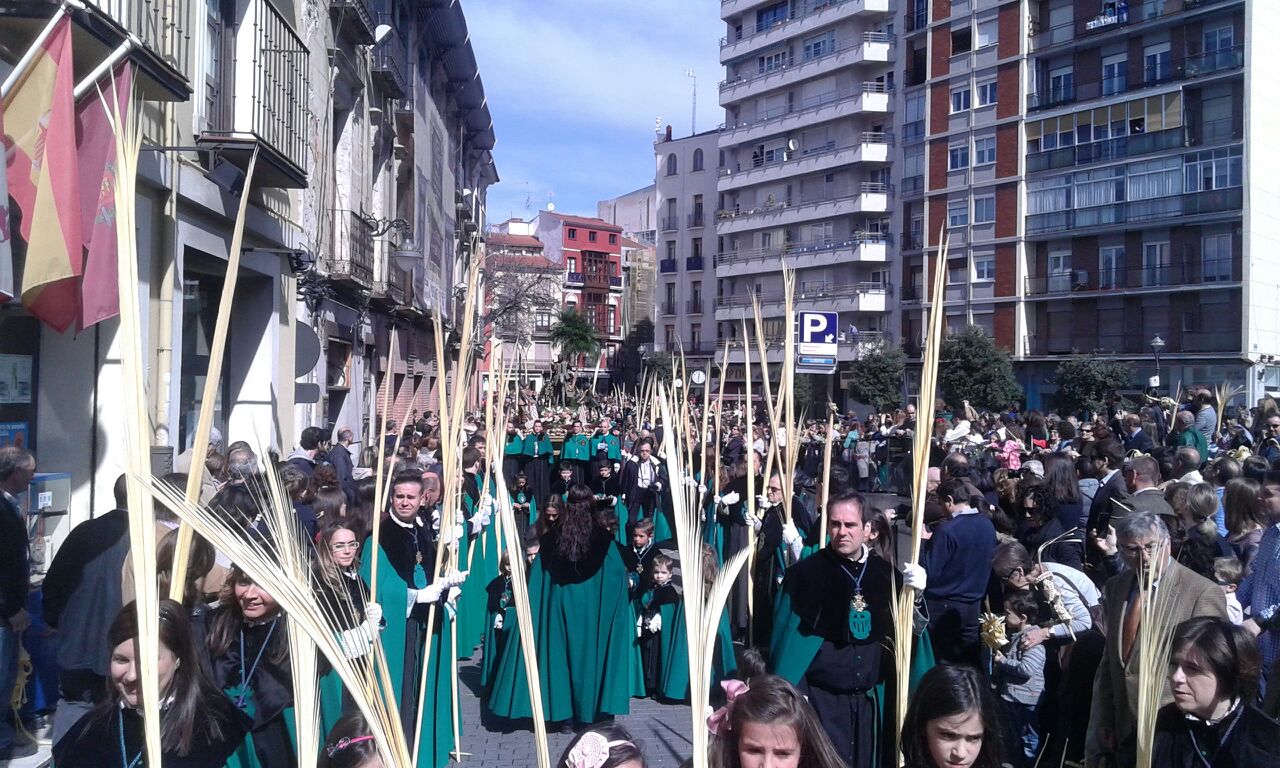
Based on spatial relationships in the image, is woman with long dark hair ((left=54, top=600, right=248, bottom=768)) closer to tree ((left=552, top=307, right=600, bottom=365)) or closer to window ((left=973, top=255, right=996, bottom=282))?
window ((left=973, top=255, right=996, bottom=282))

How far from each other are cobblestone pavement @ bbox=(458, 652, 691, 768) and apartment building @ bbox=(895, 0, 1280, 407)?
104ft

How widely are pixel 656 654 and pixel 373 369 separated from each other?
1391 cm

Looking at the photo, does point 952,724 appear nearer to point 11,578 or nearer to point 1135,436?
point 11,578

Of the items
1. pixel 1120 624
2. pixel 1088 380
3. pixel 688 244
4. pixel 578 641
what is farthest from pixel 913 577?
pixel 688 244

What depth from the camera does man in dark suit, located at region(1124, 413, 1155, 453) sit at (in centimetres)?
1206

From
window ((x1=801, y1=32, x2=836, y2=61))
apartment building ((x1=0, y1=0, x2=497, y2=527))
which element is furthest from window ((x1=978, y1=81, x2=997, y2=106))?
apartment building ((x1=0, y1=0, x2=497, y2=527))

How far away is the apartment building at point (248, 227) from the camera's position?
832cm

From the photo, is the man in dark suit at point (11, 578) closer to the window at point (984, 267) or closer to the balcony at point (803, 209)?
the window at point (984, 267)

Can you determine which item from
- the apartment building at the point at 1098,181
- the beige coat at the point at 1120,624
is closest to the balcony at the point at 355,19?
the beige coat at the point at 1120,624

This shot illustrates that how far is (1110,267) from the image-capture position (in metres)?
39.4

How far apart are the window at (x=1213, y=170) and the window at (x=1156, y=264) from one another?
229 centimetres

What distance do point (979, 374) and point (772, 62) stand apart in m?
20.8

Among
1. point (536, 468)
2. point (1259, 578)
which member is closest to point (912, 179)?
point (536, 468)

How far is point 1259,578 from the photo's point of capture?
498 cm
